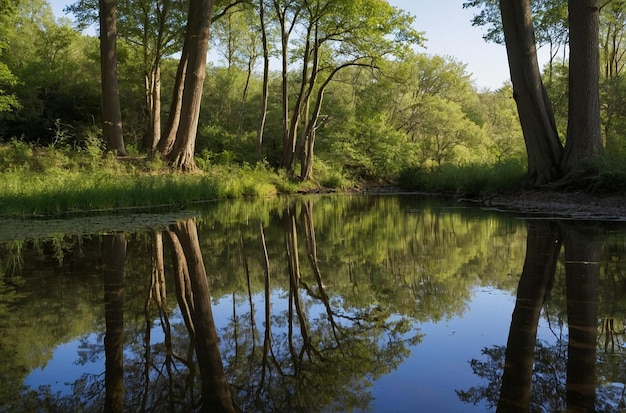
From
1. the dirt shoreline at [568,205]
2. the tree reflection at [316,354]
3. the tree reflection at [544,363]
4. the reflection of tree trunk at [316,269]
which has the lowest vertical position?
the tree reflection at [316,354]

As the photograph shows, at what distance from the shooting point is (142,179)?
12602 mm

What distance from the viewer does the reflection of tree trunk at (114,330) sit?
1.94 meters

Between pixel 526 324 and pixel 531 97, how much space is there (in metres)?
10.5

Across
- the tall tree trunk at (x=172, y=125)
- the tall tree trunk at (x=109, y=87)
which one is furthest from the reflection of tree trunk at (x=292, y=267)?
the tall tree trunk at (x=109, y=87)

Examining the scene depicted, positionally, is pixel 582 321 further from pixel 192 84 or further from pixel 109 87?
pixel 109 87

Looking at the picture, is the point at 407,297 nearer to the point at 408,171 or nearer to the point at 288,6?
the point at 288,6

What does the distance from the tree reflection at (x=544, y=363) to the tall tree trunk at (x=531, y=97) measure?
9.04 m

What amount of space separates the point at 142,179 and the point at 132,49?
58.9 feet

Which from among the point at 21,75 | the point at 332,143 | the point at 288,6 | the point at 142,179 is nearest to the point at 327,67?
the point at 288,6

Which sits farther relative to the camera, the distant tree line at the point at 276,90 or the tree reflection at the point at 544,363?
the distant tree line at the point at 276,90

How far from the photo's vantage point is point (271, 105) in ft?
125

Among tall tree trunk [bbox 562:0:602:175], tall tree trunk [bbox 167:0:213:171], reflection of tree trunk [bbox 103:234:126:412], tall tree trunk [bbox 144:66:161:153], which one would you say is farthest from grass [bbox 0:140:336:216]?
tall tree trunk [bbox 562:0:602:175]

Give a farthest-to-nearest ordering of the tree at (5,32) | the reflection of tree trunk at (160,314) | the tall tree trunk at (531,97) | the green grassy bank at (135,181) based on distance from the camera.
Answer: the tree at (5,32) → the tall tree trunk at (531,97) → the green grassy bank at (135,181) → the reflection of tree trunk at (160,314)

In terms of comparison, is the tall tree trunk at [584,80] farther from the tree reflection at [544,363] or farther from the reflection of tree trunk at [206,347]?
the reflection of tree trunk at [206,347]
